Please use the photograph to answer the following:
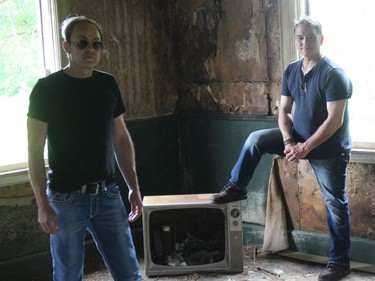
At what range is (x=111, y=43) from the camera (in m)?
4.00

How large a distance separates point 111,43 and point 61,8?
472mm

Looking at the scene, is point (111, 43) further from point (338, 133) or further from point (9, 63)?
point (338, 133)

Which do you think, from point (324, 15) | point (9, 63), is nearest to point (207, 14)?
point (324, 15)

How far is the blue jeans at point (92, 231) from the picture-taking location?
Result: 7.20ft

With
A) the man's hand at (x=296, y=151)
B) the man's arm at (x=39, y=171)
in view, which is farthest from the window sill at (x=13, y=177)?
the man's hand at (x=296, y=151)

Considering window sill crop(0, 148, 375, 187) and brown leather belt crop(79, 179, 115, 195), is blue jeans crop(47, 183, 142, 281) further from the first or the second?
window sill crop(0, 148, 375, 187)

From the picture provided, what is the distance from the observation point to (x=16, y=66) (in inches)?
140

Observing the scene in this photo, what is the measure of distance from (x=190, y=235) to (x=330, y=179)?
1100 millimetres

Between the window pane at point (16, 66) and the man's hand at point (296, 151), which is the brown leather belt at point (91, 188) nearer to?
the man's hand at point (296, 151)

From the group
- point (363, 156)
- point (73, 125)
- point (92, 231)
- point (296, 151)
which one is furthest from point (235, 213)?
point (73, 125)

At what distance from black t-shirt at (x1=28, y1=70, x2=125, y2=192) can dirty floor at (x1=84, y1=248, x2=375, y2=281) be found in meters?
1.61

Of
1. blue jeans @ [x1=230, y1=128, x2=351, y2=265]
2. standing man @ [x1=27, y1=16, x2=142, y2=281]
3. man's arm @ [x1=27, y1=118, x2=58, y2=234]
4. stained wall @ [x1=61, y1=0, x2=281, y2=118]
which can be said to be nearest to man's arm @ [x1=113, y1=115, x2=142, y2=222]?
standing man @ [x1=27, y1=16, x2=142, y2=281]

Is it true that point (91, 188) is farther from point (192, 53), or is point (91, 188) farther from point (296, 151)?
point (192, 53)

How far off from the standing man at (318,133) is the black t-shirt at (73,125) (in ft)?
4.51
